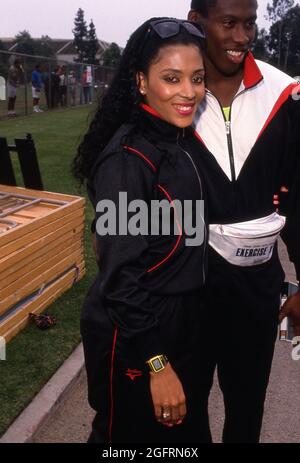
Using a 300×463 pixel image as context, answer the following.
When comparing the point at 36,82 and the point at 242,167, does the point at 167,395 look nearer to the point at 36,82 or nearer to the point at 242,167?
the point at 242,167

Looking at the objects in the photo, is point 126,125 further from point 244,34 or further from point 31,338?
point 31,338

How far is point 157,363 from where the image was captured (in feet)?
6.17

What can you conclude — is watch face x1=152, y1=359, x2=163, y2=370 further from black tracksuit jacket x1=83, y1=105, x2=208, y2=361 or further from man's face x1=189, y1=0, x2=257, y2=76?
man's face x1=189, y1=0, x2=257, y2=76

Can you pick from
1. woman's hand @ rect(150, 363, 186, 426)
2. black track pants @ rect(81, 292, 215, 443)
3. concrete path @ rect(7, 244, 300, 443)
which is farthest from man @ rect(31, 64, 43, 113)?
woman's hand @ rect(150, 363, 186, 426)

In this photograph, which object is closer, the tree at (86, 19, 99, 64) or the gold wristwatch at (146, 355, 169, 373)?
the gold wristwatch at (146, 355, 169, 373)

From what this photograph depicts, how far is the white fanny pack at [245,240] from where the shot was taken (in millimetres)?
2080

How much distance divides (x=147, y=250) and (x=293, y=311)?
0.92 m

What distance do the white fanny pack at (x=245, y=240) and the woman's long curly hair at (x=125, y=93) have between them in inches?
21.4

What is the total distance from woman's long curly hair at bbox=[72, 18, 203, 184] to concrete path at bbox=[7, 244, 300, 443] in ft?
6.25

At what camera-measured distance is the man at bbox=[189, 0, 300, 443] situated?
2.08 m

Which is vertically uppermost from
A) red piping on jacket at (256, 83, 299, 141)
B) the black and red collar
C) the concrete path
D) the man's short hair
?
the man's short hair

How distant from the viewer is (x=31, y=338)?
431cm

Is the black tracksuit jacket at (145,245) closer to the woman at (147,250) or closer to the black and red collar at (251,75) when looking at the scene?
the woman at (147,250)

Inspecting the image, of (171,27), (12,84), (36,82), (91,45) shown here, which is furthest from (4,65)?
(91,45)
